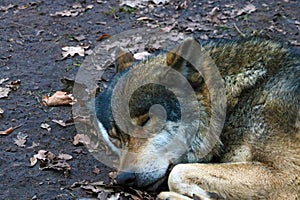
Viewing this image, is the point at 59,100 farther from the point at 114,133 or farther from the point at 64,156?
the point at 114,133

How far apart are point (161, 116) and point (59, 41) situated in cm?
415

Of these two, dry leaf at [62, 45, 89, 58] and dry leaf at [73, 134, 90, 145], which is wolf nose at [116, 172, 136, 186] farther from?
dry leaf at [62, 45, 89, 58]

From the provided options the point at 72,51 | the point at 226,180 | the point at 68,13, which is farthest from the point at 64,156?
the point at 68,13

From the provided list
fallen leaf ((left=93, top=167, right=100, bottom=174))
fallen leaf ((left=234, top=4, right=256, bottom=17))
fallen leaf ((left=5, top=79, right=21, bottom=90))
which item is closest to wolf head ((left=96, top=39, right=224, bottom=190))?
fallen leaf ((left=93, top=167, right=100, bottom=174))

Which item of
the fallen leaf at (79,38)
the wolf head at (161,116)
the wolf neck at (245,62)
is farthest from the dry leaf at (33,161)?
the fallen leaf at (79,38)

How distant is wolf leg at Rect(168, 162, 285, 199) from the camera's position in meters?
4.13

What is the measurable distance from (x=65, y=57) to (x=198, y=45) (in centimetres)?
357

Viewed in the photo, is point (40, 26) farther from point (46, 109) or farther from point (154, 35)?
point (46, 109)

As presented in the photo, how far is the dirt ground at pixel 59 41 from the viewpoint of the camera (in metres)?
4.97

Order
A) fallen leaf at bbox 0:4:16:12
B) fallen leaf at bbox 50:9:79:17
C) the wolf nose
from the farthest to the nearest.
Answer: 1. fallen leaf at bbox 0:4:16:12
2. fallen leaf at bbox 50:9:79:17
3. the wolf nose

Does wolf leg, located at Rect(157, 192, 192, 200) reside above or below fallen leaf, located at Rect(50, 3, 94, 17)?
above

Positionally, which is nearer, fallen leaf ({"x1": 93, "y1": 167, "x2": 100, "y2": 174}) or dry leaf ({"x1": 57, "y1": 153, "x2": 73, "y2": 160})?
fallen leaf ({"x1": 93, "y1": 167, "x2": 100, "y2": 174})

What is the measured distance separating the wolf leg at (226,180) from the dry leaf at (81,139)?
4.61ft

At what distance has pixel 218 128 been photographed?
447cm
